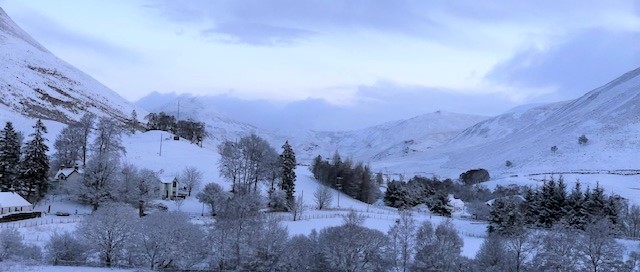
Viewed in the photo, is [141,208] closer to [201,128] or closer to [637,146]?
[201,128]

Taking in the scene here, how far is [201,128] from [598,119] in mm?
114178

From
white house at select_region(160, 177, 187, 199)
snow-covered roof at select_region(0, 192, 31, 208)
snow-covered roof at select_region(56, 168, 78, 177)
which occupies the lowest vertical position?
snow-covered roof at select_region(0, 192, 31, 208)

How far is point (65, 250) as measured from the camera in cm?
4000

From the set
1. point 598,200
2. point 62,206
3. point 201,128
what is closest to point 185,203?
point 62,206

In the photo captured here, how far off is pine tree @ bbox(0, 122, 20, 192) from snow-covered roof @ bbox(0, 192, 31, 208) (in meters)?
5.01

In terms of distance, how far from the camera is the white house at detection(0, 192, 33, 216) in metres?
51.9

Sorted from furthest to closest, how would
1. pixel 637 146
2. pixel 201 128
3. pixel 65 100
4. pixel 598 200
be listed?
pixel 65 100 < pixel 637 146 < pixel 201 128 < pixel 598 200

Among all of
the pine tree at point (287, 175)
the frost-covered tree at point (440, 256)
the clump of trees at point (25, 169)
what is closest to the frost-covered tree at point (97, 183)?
the clump of trees at point (25, 169)

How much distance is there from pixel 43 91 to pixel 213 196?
11774 centimetres

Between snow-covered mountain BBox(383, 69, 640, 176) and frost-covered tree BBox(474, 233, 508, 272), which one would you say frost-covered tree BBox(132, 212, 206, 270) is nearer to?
frost-covered tree BBox(474, 233, 508, 272)

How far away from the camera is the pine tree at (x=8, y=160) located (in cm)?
5878

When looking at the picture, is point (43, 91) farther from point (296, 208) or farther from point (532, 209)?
point (532, 209)

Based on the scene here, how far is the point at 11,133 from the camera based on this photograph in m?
60.9

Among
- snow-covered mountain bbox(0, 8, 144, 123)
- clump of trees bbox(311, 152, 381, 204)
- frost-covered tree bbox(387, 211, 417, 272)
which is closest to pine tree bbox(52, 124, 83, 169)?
clump of trees bbox(311, 152, 381, 204)
